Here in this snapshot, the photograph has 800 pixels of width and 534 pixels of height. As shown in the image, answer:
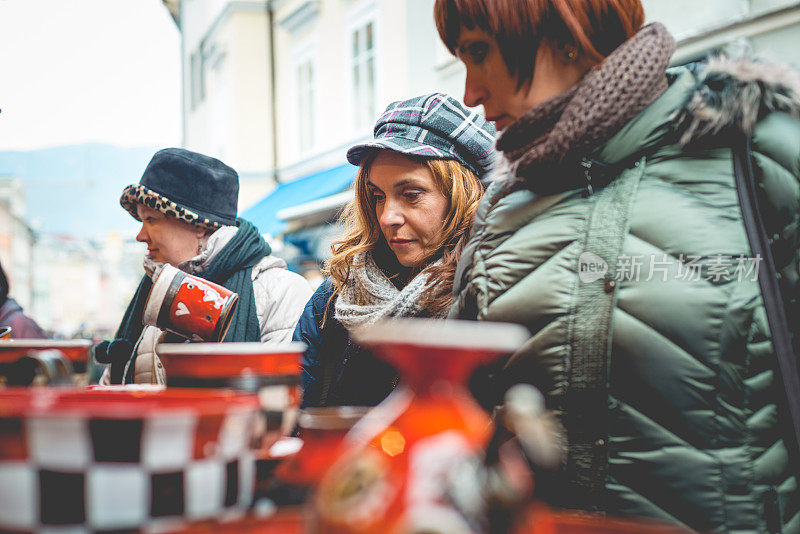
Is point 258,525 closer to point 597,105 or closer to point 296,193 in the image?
point 597,105

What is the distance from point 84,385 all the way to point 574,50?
3.77 feet

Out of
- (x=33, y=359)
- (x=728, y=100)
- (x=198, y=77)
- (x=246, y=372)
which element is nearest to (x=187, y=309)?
(x=33, y=359)

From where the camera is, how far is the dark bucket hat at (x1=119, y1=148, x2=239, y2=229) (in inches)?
104

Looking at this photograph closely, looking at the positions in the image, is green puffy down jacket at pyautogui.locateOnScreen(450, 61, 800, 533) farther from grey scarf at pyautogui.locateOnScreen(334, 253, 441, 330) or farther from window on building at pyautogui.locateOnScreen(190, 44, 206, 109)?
window on building at pyautogui.locateOnScreen(190, 44, 206, 109)

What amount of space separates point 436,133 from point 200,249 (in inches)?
50.0

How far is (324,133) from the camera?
32.3 feet

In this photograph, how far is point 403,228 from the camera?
2.01 metres

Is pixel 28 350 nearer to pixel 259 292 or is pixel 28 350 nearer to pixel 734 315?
pixel 734 315

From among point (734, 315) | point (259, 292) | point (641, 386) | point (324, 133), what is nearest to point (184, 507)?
point (641, 386)

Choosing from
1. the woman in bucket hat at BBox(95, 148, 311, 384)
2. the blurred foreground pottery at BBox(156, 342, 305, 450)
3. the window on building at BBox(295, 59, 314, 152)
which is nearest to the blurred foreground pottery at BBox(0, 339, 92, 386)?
the blurred foreground pottery at BBox(156, 342, 305, 450)

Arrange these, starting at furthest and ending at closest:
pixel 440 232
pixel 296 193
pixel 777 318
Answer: pixel 296 193
pixel 440 232
pixel 777 318

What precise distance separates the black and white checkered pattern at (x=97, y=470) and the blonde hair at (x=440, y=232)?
1.37 meters

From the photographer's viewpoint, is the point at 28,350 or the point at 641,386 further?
the point at 641,386

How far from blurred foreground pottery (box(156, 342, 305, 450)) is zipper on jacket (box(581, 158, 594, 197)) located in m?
0.73
